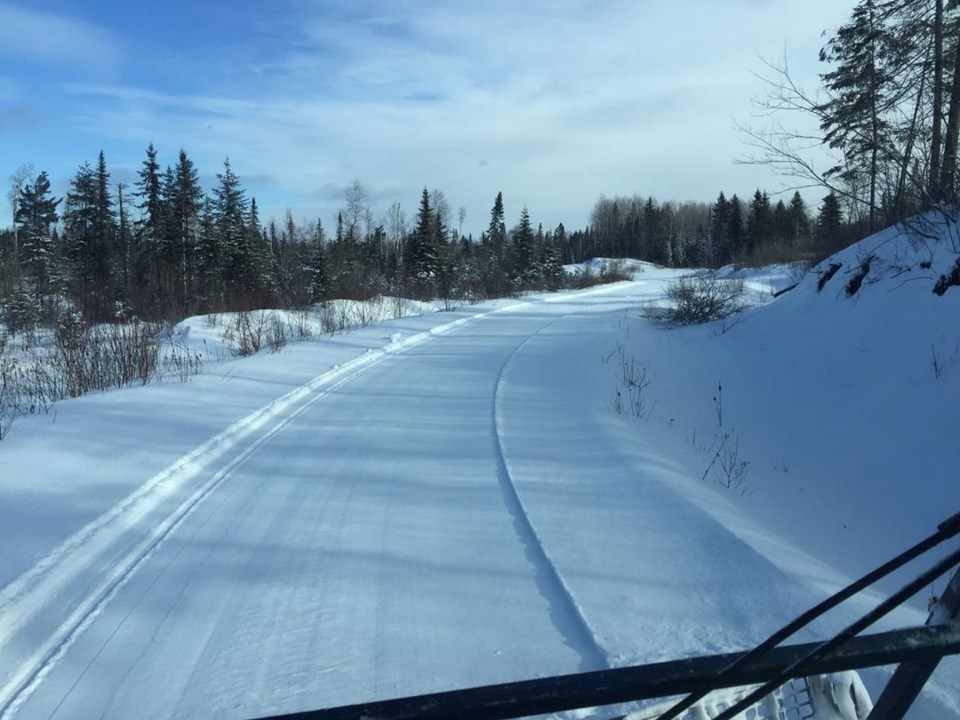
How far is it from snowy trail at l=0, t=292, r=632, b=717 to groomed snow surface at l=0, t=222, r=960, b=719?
2 cm

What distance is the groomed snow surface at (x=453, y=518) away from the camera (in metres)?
3.67

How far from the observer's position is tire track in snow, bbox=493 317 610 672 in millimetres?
3654

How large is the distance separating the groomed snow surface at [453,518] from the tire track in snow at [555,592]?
0.02m

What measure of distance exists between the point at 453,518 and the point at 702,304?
52.5 feet

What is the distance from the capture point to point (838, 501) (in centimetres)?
734

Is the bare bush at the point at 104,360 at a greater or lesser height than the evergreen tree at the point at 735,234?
lesser

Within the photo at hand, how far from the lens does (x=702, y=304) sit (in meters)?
20.1

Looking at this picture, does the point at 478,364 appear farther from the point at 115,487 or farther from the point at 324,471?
the point at 115,487

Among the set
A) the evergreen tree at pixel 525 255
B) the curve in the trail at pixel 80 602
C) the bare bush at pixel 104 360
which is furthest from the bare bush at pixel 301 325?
the evergreen tree at pixel 525 255

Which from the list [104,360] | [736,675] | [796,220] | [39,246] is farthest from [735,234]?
[736,675]

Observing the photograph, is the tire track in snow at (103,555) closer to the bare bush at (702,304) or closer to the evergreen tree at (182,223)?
the bare bush at (702,304)

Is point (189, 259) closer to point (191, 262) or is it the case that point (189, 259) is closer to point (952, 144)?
point (191, 262)

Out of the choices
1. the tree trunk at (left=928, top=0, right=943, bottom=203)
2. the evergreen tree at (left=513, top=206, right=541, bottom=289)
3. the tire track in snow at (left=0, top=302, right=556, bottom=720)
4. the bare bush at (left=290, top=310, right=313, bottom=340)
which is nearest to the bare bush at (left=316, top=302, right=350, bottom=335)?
the bare bush at (left=290, top=310, right=313, bottom=340)

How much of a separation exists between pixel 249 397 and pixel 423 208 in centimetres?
4461
